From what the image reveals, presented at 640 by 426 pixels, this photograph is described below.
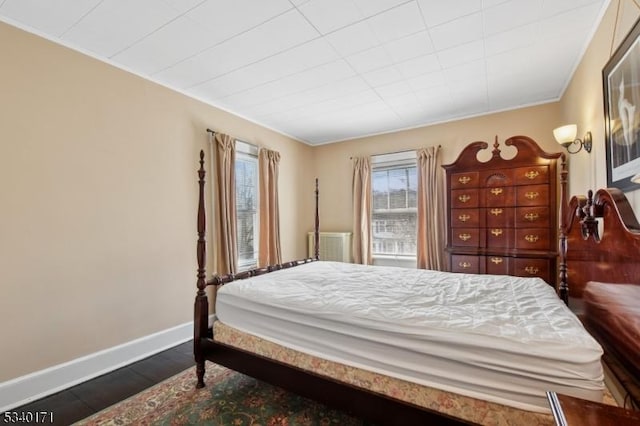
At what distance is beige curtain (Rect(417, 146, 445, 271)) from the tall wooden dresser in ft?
1.46

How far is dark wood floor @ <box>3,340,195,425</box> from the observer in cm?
193

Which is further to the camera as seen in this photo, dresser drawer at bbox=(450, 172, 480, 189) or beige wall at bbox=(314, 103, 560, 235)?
beige wall at bbox=(314, 103, 560, 235)

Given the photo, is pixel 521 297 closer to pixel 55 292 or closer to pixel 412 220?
pixel 412 220

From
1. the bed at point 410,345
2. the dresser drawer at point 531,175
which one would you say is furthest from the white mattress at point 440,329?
the dresser drawer at point 531,175

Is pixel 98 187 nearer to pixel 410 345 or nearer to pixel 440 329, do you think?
pixel 410 345

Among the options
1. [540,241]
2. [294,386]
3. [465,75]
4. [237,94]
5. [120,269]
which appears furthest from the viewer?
[237,94]

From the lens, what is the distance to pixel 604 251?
1420 mm

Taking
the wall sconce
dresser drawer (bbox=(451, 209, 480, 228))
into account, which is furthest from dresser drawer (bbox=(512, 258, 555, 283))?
the wall sconce

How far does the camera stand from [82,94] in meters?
2.34

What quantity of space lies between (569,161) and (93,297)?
475cm

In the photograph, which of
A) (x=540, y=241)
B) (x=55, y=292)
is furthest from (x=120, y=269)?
(x=540, y=241)

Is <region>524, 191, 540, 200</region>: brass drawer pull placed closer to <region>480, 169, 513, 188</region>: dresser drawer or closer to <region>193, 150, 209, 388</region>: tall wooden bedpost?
<region>480, 169, 513, 188</region>: dresser drawer

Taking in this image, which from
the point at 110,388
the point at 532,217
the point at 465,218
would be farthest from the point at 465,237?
the point at 110,388

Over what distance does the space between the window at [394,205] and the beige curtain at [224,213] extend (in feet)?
7.35
